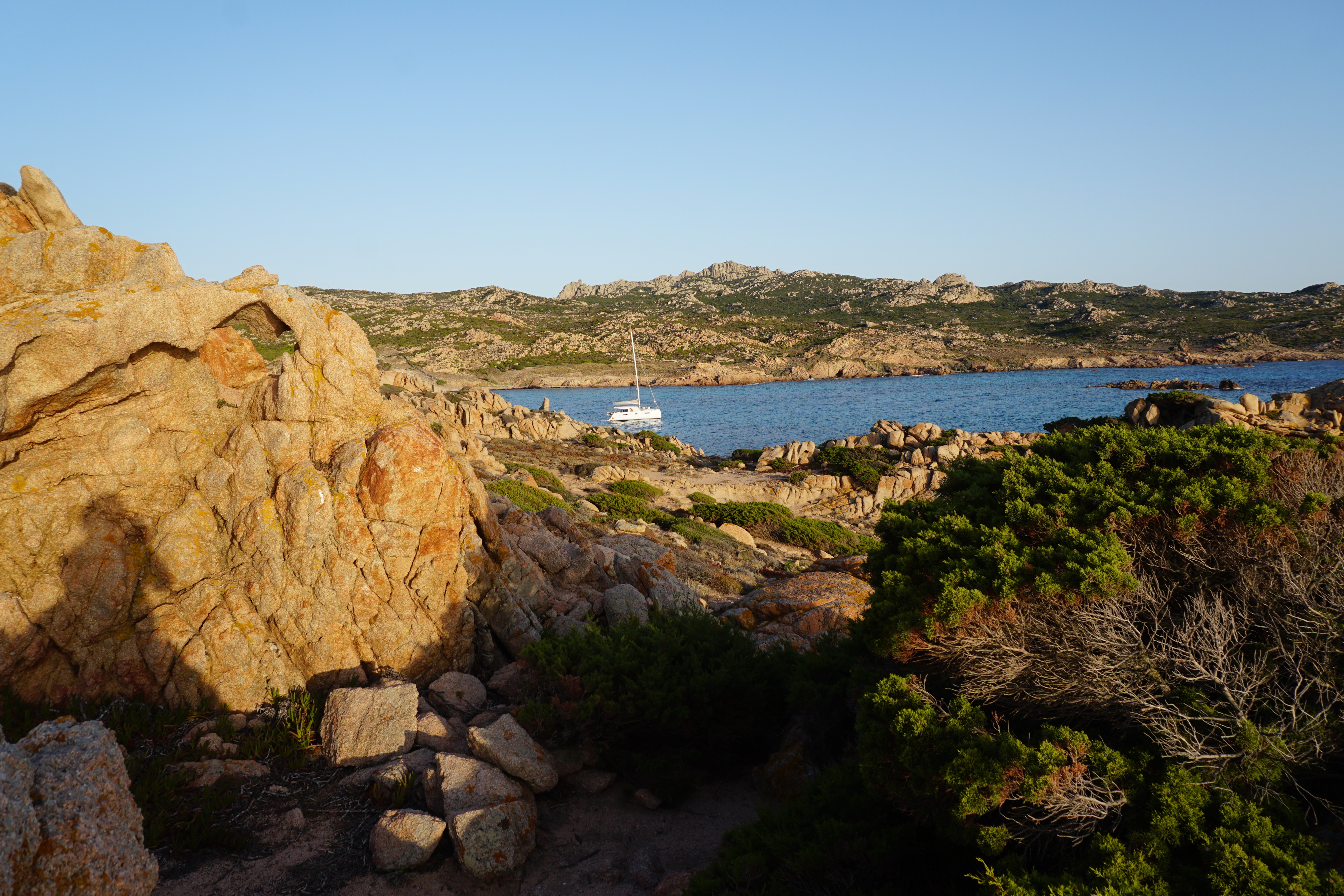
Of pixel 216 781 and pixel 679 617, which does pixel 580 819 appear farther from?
pixel 216 781

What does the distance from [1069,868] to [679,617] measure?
508 centimetres

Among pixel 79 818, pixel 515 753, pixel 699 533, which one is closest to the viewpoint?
pixel 79 818

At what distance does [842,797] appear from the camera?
211 inches

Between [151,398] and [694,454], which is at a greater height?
[151,398]

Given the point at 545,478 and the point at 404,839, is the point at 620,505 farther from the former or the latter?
the point at 404,839

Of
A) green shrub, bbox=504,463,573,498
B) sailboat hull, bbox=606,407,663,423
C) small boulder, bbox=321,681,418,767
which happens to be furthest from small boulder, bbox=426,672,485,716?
sailboat hull, bbox=606,407,663,423

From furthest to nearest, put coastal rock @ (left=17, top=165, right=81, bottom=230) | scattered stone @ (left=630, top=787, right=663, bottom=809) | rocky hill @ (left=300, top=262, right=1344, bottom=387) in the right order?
1. rocky hill @ (left=300, top=262, right=1344, bottom=387)
2. coastal rock @ (left=17, top=165, right=81, bottom=230)
3. scattered stone @ (left=630, top=787, right=663, bottom=809)

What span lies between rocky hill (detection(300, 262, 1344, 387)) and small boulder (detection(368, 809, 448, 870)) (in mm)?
82347

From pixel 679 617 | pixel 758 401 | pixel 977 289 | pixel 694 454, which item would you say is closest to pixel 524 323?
pixel 758 401

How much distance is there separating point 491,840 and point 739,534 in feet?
54.2

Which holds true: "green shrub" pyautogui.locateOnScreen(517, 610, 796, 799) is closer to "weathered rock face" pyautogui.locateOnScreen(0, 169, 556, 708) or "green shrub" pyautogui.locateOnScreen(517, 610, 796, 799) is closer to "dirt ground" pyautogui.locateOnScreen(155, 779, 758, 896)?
"dirt ground" pyautogui.locateOnScreen(155, 779, 758, 896)

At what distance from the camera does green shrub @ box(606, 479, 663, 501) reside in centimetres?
2580

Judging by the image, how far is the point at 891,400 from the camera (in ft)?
262

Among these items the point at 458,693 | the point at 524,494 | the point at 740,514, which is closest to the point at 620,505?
the point at 740,514
